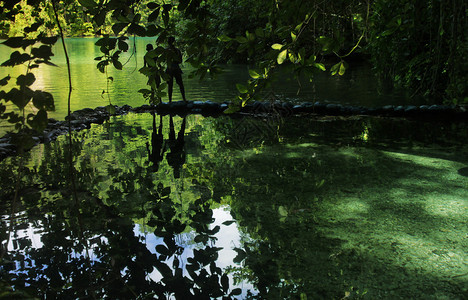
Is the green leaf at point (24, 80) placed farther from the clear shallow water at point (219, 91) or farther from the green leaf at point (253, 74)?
the clear shallow water at point (219, 91)

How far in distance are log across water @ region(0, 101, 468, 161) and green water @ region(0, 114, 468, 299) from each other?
60.7 inches

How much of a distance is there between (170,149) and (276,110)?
237 cm

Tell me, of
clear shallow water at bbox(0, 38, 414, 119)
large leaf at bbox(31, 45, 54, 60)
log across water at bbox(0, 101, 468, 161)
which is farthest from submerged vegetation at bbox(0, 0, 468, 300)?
clear shallow water at bbox(0, 38, 414, 119)

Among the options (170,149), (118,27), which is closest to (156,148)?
(170,149)

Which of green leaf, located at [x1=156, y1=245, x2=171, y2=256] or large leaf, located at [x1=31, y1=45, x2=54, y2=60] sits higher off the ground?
large leaf, located at [x1=31, y1=45, x2=54, y2=60]

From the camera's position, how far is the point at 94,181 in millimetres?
4551

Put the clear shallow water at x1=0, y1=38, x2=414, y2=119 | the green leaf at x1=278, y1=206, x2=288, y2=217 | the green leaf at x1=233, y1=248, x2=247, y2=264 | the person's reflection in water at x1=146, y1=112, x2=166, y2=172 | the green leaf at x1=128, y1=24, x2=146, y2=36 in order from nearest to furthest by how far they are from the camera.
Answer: the green leaf at x1=128, y1=24, x2=146, y2=36 → the green leaf at x1=233, y1=248, x2=247, y2=264 → the green leaf at x1=278, y1=206, x2=288, y2=217 → the person's reflection in water at x1=146, y1=112, x2=166, y2=172 → the clear shallow water at x1=0, y1=38, x2=414, y2=119

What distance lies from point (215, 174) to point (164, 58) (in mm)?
3061

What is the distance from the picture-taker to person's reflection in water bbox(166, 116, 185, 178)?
17.0 ft

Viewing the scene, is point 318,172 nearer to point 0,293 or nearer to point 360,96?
point 0,293

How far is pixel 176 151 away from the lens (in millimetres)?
5926

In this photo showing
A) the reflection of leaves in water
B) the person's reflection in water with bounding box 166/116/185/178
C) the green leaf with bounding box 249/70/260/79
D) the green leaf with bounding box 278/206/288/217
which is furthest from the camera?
the person's reflection in water with bounding box 166/116/185/178

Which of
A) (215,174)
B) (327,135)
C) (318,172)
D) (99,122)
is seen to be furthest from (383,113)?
(99,122)

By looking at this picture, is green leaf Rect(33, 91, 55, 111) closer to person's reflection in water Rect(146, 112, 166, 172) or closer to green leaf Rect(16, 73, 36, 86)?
green leaf Rect(16, 73, 36, 86)
